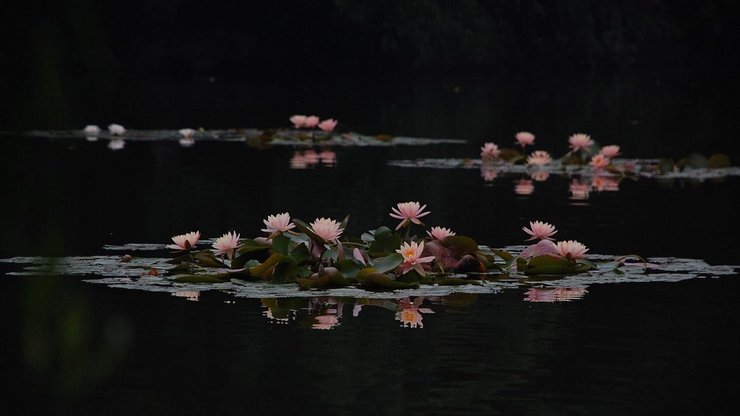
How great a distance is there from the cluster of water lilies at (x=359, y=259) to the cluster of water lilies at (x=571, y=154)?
683 centimetres

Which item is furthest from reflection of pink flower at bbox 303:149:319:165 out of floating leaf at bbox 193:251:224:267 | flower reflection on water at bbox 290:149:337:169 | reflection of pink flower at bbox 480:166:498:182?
floating leaf at bbox 193:251:224:267

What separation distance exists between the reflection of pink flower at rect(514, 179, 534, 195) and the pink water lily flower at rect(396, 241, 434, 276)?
20.2 ft

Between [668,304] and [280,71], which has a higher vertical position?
[280,71]

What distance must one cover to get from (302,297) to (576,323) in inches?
50.3

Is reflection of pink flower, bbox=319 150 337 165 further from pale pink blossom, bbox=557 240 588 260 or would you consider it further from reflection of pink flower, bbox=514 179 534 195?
pale pink blossom, bbox=557 240 588 260

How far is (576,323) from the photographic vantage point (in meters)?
6.36

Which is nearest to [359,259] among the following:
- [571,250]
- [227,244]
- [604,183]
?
[227,244]

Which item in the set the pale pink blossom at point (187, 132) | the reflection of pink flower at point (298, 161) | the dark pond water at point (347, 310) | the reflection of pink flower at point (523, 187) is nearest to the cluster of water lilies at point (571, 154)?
the dark pond water at point (347, 310)

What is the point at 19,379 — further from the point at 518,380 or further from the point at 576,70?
the point at 576,70

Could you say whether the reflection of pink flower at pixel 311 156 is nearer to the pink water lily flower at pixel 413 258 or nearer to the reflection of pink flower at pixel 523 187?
the reflection of pink flower at pixel 523 187

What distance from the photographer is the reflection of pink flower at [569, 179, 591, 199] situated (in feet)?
42.5

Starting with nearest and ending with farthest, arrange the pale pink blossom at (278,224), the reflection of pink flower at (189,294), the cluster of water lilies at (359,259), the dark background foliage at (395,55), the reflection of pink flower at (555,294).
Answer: the reflection of pink flower at (189,294), the reflection of pink flower at (555,294), the cluster of water lilies at (359,259), the pale pink blossom at (278,224), the dark background foliage at (395,55)

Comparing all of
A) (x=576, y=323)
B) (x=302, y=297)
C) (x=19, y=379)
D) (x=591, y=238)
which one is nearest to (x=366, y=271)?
(x=302, y=297)

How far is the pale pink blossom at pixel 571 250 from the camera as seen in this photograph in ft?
24.4
